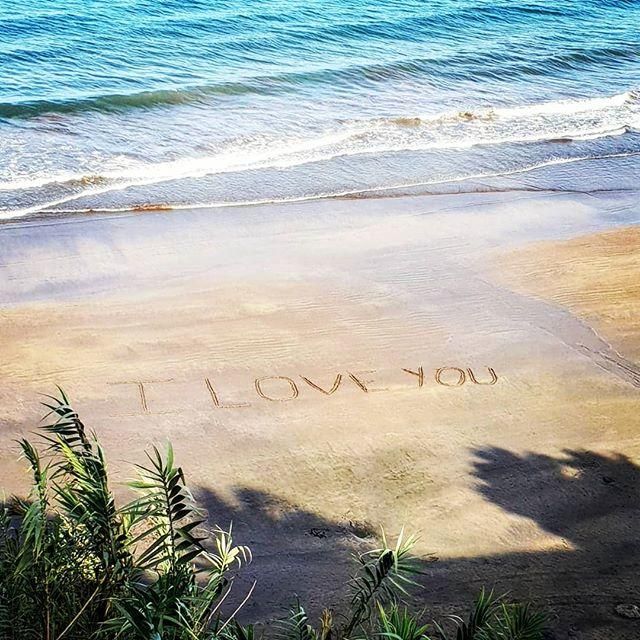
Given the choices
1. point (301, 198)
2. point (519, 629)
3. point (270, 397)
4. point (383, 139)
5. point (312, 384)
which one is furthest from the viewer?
point (383, 139)

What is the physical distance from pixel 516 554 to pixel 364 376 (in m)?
2.79

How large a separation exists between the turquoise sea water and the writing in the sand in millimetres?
5028

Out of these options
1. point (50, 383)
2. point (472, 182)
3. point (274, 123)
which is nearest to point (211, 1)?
point (274, 123)

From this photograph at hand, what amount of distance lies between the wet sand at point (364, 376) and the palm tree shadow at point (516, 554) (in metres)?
0.02

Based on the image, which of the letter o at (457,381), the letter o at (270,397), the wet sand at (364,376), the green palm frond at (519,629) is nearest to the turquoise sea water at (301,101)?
the wet sand at (364,376)

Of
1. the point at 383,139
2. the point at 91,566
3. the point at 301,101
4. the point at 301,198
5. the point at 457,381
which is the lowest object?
the point at 457,381

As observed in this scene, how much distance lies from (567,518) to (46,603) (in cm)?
444

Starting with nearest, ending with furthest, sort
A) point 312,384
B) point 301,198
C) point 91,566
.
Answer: point 91,566 → point 312,384 → point 301,198

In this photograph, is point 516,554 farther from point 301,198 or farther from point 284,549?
point 301,198

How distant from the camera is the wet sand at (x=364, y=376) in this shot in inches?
288

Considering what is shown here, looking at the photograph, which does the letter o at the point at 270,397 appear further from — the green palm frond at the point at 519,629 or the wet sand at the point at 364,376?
the green palm frond at the point at 519,629

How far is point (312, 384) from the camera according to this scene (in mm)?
9344

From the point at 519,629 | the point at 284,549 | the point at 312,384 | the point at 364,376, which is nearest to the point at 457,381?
the point at 364,376

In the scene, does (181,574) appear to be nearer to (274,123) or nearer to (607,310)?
(607,310)
